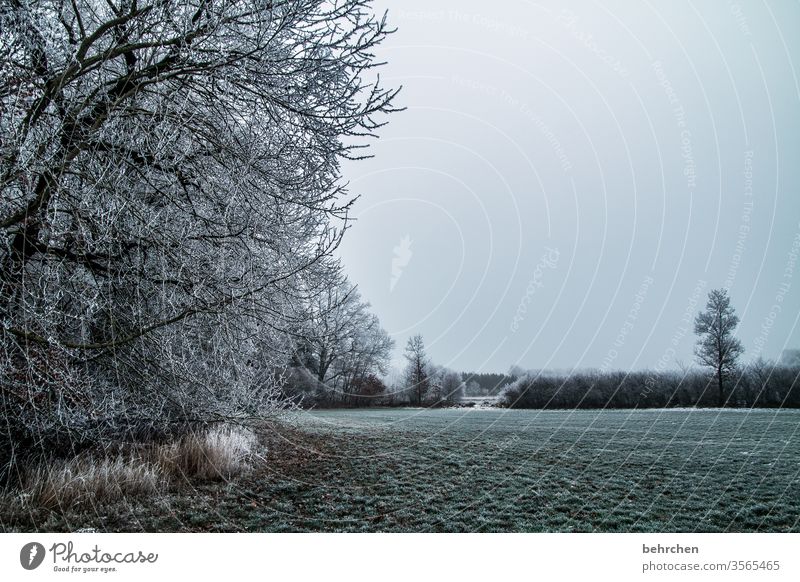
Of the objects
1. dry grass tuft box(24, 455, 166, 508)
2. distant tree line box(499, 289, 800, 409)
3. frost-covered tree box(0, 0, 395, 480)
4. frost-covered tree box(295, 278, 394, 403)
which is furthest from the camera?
distant tree line box(499, 289, 800, 409)

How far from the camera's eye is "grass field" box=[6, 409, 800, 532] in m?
3.96

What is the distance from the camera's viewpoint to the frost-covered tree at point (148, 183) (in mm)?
3619

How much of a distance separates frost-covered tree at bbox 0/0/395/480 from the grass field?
41.4 inches

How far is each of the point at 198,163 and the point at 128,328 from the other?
1738 mm

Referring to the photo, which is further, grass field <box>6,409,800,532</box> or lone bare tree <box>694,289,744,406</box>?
lone bare tree <box>694,289,744,406</box>

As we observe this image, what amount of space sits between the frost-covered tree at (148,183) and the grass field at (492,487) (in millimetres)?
1051

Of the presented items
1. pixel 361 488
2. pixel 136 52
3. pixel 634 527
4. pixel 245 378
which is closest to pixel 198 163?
pixel 136 52

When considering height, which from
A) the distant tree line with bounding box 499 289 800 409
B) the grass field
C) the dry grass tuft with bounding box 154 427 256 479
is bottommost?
the grass field

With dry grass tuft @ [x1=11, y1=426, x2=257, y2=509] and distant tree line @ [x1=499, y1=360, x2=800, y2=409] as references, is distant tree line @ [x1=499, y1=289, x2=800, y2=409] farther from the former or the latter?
dry grass tuft @ [x1=11, y1=426, x2=257, y2=509]

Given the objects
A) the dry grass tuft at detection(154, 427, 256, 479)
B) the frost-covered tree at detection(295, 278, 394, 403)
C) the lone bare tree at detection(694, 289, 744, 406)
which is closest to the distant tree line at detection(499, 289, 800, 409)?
the lone bare tree at detection(694, 289, 744, 406)

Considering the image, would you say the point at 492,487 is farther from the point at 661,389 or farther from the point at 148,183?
the point at 661,389

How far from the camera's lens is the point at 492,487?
519 cm

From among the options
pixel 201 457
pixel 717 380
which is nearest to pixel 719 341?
pixel 717 380

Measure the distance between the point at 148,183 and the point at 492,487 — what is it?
4.53m
